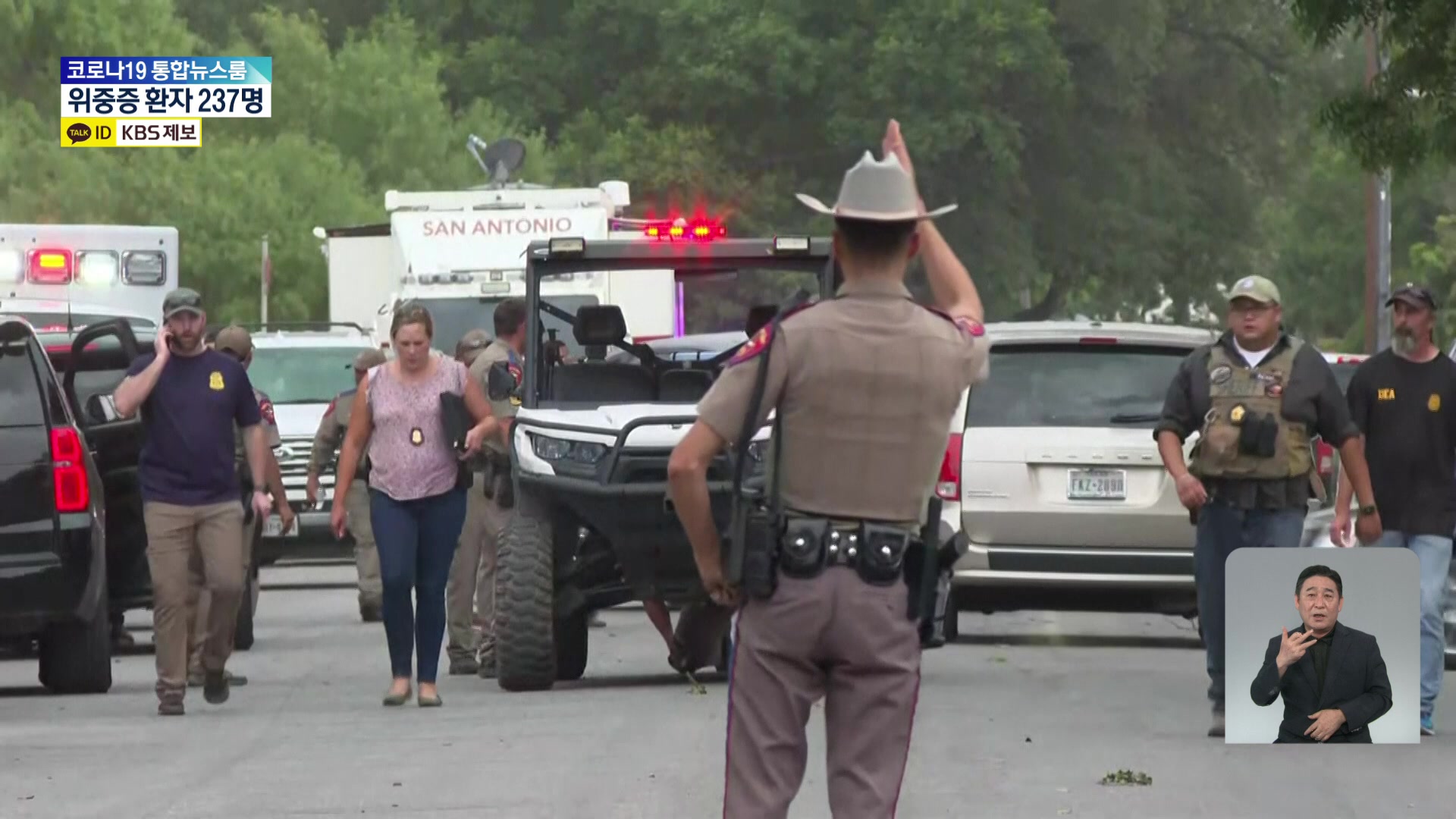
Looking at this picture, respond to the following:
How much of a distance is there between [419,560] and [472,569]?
2248mm

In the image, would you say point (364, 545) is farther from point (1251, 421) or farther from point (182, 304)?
point (1251, 421)

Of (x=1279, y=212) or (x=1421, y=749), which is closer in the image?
(x=1421, y=749)

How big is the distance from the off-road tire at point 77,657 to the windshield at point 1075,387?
4.37 meters

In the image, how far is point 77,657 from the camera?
14.1 metres

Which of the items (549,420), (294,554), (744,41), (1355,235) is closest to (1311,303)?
(1355,235)

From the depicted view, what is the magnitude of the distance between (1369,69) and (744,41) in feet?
59.6

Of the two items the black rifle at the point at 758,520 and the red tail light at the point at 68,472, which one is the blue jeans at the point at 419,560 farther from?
the black rifle at the point at 758,520

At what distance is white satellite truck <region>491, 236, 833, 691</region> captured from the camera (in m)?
12.8

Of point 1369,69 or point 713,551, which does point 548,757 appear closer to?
point 713,551

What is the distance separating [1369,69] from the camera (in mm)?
36469

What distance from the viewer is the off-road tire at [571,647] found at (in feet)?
45.6

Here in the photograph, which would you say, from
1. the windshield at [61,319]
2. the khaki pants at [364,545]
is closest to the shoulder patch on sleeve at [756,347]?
the khaki pants at [364,545]

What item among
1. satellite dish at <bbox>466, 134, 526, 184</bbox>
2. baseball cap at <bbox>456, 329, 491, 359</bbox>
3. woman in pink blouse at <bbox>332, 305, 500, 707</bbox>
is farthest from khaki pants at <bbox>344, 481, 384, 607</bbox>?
satellite dish at <bbox>466, 134, 526, 184</bbox>

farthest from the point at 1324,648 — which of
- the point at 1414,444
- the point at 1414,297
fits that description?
the point at 1414,297
